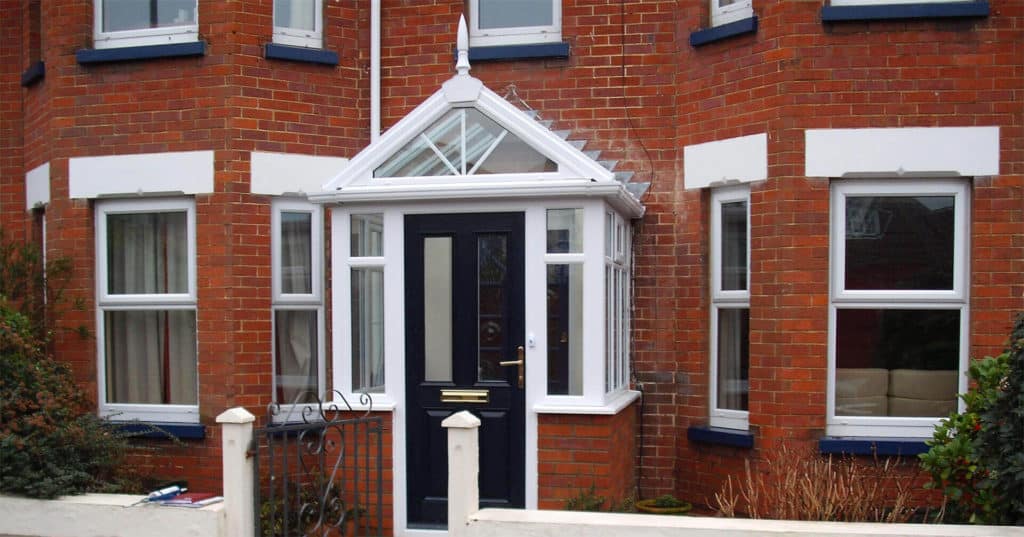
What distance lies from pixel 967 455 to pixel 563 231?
120 inches

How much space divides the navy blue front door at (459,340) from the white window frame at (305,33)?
6.93 ft

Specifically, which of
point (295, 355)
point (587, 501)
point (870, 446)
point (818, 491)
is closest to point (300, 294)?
point (295, 355)

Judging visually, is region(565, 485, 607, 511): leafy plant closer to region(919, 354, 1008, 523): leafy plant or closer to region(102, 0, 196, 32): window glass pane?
region(919, 354, 1008, 523): leafy plant

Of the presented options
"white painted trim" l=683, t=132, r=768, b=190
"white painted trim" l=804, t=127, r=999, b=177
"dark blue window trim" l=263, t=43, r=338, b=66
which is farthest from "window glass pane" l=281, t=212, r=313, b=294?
"white painted trim" l=804, t=127, r=999, b=177

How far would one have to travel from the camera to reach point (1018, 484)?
610 centimetres

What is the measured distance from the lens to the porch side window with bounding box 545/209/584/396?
7.60 m

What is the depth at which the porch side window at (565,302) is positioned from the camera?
299 inches

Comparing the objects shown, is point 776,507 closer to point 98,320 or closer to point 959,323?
point 959,323

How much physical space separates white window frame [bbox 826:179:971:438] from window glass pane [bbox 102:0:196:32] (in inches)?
213

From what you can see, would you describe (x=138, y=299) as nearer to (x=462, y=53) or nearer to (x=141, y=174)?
(x=141, y=174)

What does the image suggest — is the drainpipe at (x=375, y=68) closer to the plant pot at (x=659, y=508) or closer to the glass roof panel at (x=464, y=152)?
the glass roof panel at (x=464, y=152)

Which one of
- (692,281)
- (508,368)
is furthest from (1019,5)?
(508,368)

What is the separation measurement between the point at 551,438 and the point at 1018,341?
310 centimetres

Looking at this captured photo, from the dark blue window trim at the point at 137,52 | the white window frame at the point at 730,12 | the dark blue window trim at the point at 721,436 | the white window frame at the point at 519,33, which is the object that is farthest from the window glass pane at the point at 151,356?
the white window frame at the point at 730,12
